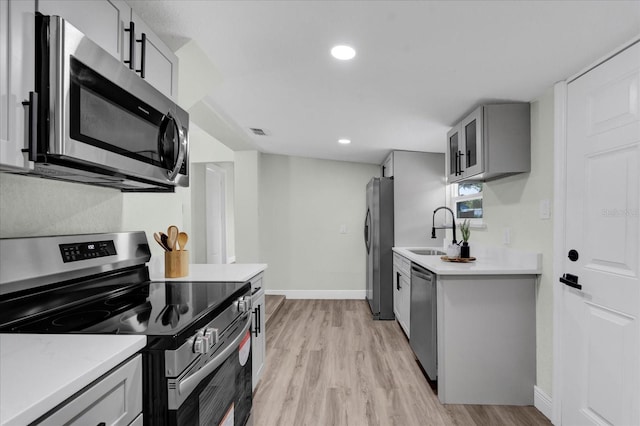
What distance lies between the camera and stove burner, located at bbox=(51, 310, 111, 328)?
1.10m

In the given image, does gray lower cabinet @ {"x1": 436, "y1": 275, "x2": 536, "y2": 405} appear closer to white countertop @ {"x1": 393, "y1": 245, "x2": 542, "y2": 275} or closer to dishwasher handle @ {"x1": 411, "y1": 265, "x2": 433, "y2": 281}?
white countertop @ {"x1": 393, "y1": 245, "x2": 542, "y2": 275}

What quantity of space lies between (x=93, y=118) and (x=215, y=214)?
5473 mm

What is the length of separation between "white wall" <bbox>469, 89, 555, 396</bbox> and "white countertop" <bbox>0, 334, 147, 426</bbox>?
2276mm

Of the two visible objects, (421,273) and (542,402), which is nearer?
Result: (542,402)

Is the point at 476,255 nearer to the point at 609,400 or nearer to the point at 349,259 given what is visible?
the point at 609,400

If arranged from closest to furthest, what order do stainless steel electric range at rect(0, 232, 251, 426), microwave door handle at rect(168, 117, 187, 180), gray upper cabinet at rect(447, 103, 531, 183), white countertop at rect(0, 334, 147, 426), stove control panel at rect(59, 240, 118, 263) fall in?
white countertop at rect(0, 334, 147, 426) → stainless steel electric range at rect(0, 232, 251, 426) → stove control panel at rect(59, 240, 118, 263) → microwave door handle at rect(168, 117, 187, 180) → gray upper cabinet at rect(447, 103, 531, 183)

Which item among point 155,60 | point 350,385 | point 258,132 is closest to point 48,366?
point 155,60

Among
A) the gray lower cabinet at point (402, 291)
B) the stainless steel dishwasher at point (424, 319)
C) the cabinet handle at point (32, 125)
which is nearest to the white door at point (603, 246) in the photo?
the stainless steel dishwasher at point (424, 319)

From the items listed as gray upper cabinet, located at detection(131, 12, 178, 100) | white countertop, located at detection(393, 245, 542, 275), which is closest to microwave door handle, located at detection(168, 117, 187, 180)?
gray upper cabinet, located at detection(131, 12, 178, 100)

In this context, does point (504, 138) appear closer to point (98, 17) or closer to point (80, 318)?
point (98, 17)

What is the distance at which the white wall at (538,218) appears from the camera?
213cm

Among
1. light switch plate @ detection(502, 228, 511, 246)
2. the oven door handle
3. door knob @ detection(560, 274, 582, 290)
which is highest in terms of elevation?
light switch plate @ detection(502, 228, 511, 246)

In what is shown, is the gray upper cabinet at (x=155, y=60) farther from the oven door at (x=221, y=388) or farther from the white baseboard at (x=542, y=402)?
the white baseboard at (x=542, y=402)

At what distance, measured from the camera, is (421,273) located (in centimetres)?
266
